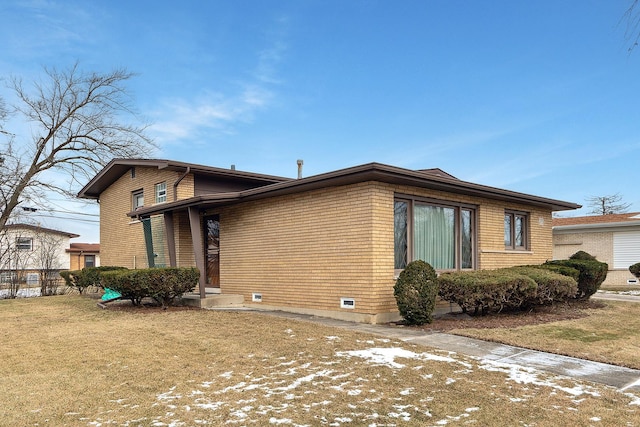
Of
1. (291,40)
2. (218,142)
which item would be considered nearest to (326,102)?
(291,40)

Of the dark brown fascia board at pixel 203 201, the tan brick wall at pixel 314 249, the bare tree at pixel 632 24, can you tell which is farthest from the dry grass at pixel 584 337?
the dark brown fascia board at pixel 203 201

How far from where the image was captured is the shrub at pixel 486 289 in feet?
30.5

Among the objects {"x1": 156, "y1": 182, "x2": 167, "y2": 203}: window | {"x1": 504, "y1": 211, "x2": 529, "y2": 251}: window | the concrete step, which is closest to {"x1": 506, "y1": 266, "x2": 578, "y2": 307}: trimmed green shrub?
{"x1": 504, "y1": 211, "x2": 529, "y2": 251}: window

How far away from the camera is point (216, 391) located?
17.0 ft

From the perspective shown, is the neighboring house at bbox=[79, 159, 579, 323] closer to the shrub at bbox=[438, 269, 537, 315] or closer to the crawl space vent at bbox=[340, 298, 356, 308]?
the crawl space vent at bbox=[340, 298, 356, 308]

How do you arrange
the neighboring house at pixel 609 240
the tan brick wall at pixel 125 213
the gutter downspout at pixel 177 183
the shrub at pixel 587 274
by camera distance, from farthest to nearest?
1. the neighboring house at pixel 609 240
2. the tan brick wall at pixel 125 213
3. the gutter downspout at pixel 177 183
4. the shrub at pixel 587 274

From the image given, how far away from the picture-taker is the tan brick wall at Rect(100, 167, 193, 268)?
50.9 feet

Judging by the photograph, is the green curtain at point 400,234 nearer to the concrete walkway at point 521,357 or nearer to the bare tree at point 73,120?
the concrete walkway at point 521,357

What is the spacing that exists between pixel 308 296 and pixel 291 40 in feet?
29.3

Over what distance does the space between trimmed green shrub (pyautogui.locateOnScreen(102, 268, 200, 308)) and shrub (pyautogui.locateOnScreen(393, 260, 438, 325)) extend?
5.24 meters

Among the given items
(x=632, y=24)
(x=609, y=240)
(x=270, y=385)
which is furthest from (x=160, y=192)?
(x=609, y=240)

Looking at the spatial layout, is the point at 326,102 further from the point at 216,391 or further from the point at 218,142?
the point at 216,391

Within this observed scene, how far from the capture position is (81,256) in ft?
127

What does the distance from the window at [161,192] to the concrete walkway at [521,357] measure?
8.98 metres
